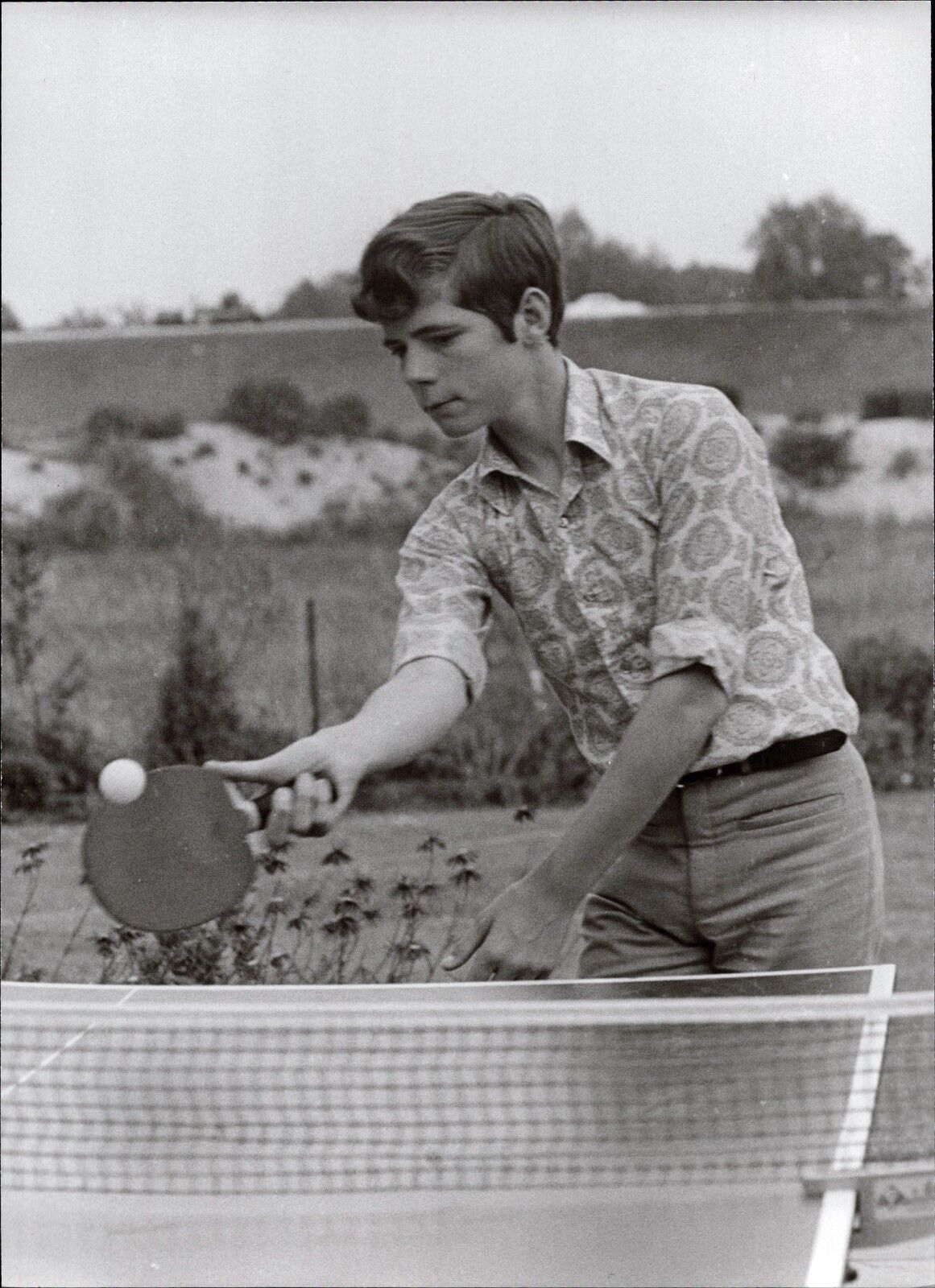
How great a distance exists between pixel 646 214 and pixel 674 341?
0.42 m

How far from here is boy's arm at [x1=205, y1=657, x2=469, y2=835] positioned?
93.0 inches

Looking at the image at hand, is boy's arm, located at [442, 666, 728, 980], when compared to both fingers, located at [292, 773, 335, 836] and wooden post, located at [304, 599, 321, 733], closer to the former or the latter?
fingers, located at [292, 773, 335, 836]

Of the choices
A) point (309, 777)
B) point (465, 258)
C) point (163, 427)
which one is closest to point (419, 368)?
point (465, 258)

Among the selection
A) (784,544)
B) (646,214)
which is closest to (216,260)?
(646,214)

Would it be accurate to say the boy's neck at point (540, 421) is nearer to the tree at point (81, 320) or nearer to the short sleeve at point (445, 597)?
the short sleeve at point (445, 597)

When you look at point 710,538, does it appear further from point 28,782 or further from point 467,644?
point 28,782

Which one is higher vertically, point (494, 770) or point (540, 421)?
point (540, 421)

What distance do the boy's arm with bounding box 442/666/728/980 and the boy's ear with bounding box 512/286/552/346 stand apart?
0.54 meters

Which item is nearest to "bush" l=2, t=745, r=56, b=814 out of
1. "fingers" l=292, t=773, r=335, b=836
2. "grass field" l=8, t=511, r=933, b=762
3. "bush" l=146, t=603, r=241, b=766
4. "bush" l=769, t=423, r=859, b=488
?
"grass field" l=8, t=511, r=933, b=762

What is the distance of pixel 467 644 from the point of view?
2588 millimetres

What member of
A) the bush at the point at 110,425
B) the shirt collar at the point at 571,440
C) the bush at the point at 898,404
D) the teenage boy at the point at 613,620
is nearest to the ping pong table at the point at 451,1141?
the teenage boy at the point at 613,620

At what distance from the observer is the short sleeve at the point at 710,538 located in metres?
2.36

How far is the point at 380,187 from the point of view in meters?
4.43

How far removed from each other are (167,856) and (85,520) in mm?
2548
